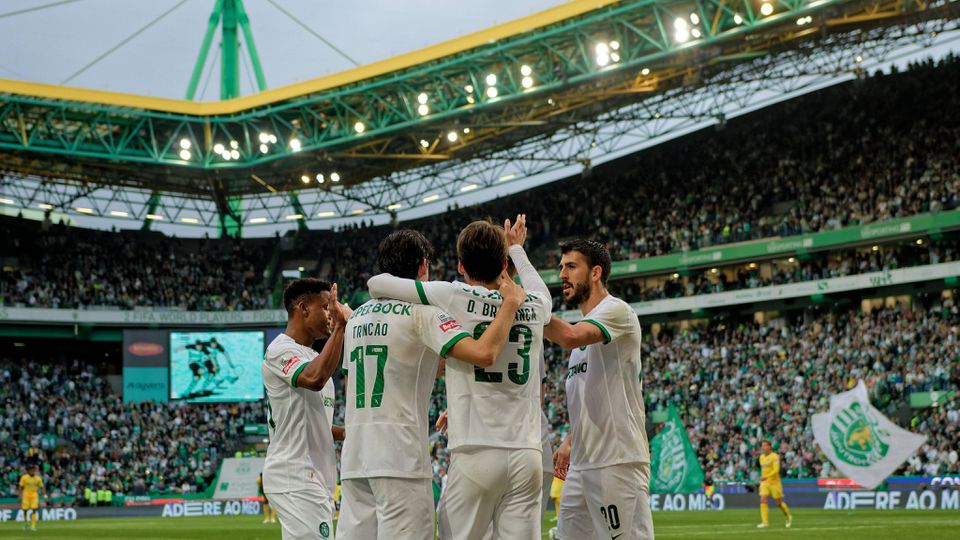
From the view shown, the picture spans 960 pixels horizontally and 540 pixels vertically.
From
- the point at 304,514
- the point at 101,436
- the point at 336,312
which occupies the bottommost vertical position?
the point at 101,436

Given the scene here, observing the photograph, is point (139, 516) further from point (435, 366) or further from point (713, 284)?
point (435, 366)

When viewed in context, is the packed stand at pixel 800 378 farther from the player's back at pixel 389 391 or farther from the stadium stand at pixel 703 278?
the player's back at pixel 389 391

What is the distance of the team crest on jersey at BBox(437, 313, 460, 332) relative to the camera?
266 inches

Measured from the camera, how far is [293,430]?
845cm

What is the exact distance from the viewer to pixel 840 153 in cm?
4853

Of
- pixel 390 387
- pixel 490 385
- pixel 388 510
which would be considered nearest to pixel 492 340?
pixel 490 385

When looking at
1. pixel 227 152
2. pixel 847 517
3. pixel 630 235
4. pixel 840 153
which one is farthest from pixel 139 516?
pixel 840 153

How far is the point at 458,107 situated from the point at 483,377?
129ft

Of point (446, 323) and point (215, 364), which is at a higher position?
point (215, 364)

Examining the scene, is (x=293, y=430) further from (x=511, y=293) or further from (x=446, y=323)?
(x=511, y=293)

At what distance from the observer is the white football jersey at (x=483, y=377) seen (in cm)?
676

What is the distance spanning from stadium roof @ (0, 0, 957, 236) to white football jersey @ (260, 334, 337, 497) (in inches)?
1252

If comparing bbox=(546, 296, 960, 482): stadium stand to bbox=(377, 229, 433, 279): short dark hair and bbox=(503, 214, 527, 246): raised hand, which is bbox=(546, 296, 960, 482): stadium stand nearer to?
bbox=(503, 214, 527, 246): raised hand

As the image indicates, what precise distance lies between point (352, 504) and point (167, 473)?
47779 millimetres
